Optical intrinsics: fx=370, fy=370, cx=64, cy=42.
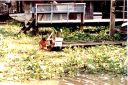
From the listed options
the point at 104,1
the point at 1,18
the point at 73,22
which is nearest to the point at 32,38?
the point at 73,22

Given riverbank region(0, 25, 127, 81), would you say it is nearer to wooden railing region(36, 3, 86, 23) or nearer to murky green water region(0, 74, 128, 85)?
murky green water region(0, 74, 128, 85)

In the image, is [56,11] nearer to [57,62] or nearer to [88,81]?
[57,62]

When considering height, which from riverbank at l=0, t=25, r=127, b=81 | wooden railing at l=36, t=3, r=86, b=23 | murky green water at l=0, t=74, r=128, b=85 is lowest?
murky green water at l=0, t=74, r=128, b=85

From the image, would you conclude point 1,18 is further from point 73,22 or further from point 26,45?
point 26,45

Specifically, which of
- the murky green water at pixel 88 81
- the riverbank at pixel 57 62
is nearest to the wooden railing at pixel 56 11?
the riverbank at pixel 57 62

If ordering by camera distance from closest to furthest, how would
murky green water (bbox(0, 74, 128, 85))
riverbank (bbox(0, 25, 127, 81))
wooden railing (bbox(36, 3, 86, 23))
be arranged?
murky green water (bbox(0, 74, 128, 85))
riverbank (bbox(0, 25, 127, 81))
wooden railing (bbox(36, 3, 86, 23))

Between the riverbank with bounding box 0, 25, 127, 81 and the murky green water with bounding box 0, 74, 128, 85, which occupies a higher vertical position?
the riverbank with bounding box 0, 25, 127, 81

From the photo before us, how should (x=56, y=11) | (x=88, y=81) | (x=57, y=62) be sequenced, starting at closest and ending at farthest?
(x=88, y=81), (x=57, y=62), (x=56, y=11)

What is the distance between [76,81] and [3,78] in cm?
202

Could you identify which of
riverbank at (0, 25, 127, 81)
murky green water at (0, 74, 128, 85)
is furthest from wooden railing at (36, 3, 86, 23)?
murky green water at (0, 74, 128, 85)

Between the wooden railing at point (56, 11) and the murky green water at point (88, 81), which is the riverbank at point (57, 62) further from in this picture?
the wooden railing at point (56, 11)

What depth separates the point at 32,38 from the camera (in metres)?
18.2

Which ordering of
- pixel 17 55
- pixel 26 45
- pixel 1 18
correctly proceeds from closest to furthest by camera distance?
pixel 17 55, pixel 26 45, pixel 1 18

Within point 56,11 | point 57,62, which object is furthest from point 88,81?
point 56,11
